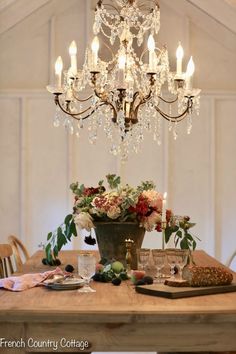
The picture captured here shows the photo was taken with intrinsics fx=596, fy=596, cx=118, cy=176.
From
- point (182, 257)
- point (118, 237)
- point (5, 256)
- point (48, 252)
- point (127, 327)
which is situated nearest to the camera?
point (127, 327)

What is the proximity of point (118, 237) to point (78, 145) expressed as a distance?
274 centimetres

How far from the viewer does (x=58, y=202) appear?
5.35 metres

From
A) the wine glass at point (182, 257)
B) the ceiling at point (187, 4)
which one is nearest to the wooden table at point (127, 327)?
the wine glass at point (182, 257)

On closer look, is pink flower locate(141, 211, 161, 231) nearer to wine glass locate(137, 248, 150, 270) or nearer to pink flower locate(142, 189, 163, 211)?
pink flower locate(142, 189, 163, 211)

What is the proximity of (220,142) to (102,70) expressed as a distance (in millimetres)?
2076

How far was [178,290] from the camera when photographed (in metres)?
2.03

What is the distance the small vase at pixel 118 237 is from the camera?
2.71 meters

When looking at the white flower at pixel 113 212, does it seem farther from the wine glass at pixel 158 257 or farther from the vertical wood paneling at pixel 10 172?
the vertical wood paneling at pixel 10 172

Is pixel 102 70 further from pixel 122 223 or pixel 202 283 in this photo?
pixel 202 283

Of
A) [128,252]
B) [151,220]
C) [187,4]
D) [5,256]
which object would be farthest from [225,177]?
[128,252]

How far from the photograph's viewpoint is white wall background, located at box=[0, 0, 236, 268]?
5352 millimetres

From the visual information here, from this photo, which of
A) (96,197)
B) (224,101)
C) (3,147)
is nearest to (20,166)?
(3,147)

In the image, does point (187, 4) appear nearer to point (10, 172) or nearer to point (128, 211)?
point (10, 172)

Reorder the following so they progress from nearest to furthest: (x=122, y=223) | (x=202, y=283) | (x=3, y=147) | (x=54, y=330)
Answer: (x=54, y=330), (x=202, y=283), (x=122, y=223), (x=3, y=147)
